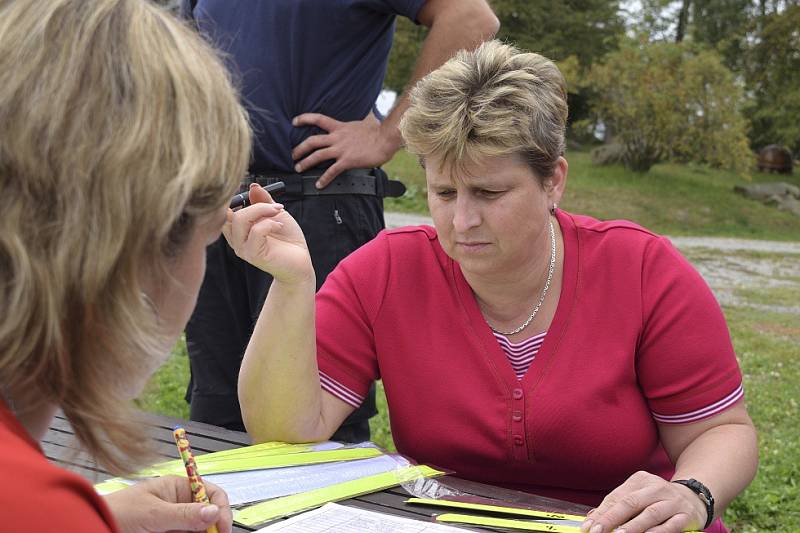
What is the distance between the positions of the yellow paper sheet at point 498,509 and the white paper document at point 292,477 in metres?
Result: 0.19

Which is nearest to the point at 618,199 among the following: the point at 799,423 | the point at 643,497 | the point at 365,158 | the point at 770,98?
the point at 770,98

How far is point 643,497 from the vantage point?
1.76 m

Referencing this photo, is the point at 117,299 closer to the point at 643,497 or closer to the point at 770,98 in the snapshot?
the point at 643,497

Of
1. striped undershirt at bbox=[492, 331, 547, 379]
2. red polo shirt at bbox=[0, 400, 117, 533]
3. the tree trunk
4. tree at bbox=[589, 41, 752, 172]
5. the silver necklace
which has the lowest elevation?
tree at bbox=[589, 41, 752, 172]

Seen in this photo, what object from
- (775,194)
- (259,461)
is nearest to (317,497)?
(259,461)

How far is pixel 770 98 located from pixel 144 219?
24526mm

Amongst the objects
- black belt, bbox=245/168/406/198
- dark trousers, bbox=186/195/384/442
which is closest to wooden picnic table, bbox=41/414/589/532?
dark trousers, bbox=186/195/384/442

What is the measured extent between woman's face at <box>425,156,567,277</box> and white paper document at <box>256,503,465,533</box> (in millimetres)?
761

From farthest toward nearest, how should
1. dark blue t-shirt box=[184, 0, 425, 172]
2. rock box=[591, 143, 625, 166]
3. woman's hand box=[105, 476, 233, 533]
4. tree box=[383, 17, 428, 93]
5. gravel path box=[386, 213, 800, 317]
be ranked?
1. tree box=[383, 17, 428, 93]
2. rock box=[591, 143, 625, 166]
3. gravel path box=[386, 213, 800, 317]
4. dark blue t-shirt box=[184, 0, 425, 172]
5. woman's hand box=[105, 476, 233, 533]

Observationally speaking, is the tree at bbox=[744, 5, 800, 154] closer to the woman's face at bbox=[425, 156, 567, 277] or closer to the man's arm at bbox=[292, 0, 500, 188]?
the man's arm at bbox=[292, 0, 500, 188]

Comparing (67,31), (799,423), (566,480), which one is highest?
(67,31)

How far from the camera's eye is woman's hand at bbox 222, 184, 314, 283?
2.21 metres

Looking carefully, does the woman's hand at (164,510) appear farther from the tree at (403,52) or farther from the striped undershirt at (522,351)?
the tree at (403,52)

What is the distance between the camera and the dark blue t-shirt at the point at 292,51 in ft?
9.72
